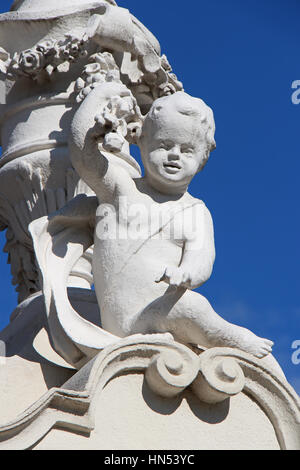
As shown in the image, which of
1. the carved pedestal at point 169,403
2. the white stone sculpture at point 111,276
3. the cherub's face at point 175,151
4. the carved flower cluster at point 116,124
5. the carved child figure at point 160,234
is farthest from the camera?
the cherub's face at point 175,151

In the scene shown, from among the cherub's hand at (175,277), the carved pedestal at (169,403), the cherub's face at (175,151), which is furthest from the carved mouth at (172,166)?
the carved pedestal at (169,403)

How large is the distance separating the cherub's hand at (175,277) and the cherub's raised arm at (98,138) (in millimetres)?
778

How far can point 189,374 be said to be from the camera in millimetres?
5141

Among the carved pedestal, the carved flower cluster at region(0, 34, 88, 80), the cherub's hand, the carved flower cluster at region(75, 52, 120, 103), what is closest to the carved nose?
the cherub's hand

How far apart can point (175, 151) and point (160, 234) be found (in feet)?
1.61

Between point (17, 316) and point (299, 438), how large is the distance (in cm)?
214

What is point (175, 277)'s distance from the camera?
5309 mm

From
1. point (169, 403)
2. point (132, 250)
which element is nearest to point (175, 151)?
point (132, 250)

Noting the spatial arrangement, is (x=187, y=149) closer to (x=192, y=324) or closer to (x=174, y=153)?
(x=174, y=153)

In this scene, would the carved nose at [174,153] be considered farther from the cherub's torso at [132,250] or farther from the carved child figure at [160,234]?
the cherub's torso at [132,250]

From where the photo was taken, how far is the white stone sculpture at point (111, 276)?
508 cm
